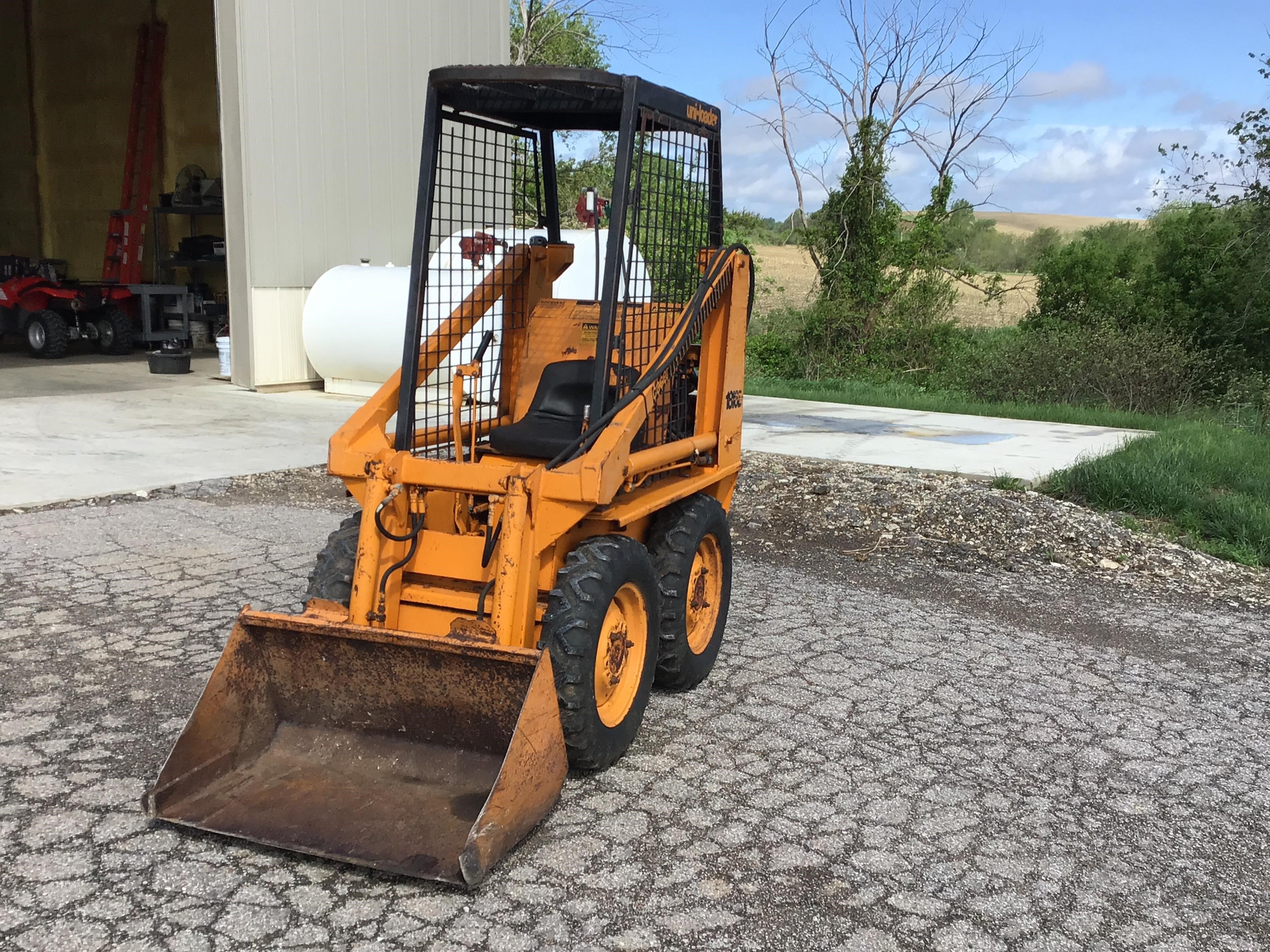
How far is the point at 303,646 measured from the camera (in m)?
3.59

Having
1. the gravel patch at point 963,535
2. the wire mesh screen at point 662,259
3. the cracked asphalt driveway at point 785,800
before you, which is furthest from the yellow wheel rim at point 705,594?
the gravel patch at point 963,535

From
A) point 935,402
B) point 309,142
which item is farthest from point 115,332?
point 935,402

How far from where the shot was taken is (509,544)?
3.57 meters

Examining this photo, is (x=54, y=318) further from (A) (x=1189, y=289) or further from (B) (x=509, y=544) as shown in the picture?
(A) (x=1189, y=289)

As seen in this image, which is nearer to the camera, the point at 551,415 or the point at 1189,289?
the point at 551,415

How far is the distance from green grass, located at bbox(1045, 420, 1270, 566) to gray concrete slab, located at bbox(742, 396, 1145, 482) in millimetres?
453

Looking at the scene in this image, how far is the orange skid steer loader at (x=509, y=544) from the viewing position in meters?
3.34

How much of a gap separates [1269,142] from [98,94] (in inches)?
748

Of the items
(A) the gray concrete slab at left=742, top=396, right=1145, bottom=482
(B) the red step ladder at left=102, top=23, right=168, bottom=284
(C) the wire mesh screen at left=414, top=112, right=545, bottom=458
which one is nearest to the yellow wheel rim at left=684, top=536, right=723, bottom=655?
(C) the wire mesh screen at left=414, top=112, right=545, bottom=458

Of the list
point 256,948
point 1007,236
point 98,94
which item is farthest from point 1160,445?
point 1007,236

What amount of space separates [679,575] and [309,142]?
10049 mm

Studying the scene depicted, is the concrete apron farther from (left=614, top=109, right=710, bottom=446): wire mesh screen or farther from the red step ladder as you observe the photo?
(left=614, top=109, right=710, bottom=446): wire mesh screen

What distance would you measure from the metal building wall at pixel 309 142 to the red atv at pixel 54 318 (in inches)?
160

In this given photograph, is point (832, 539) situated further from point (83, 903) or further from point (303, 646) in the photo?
point (83, 903)
